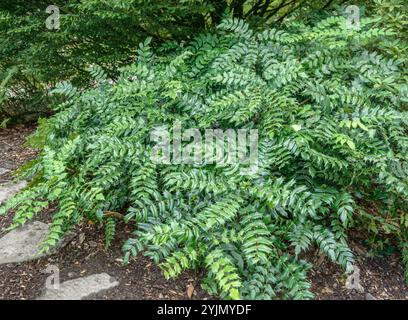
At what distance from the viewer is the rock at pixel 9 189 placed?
10.5 ft

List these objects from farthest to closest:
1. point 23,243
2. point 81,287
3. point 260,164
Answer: point 23,243, point 260,164, point 81,287

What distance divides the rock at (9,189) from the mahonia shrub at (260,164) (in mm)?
504

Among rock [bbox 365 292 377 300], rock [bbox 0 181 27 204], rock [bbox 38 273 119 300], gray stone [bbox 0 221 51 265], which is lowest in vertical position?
rock [bbox 365 292 377 300]

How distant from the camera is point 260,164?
2346 millimetres

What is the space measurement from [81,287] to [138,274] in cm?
32

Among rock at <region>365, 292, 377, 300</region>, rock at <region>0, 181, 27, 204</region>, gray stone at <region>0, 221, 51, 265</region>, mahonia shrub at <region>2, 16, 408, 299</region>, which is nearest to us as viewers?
mahonia shrub at <region>2, 16, 408, 299</region>

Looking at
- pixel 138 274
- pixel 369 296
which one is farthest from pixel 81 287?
pixel 369 296

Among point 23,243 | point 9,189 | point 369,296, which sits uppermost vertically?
point 9,189

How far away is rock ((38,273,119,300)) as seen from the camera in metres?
2.19

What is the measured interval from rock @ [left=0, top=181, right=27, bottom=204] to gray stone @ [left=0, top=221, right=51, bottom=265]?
499 millimetres

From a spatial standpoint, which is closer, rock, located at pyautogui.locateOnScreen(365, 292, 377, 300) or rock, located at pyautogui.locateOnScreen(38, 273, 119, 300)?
rock, located at pyautogui.locateOnScreen(38, 273, 119, 300)

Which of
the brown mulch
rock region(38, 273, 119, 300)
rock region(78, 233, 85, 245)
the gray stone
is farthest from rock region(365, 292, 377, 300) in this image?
the gray stone

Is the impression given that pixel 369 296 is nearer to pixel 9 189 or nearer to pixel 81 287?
pixel 81 287

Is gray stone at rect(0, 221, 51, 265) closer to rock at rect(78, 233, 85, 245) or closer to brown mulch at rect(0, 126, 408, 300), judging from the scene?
brown mulch at rect(0, 126, 408, 300)
